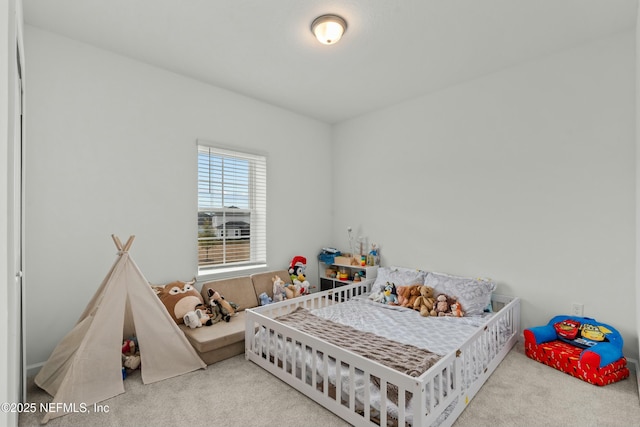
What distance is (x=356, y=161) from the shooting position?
430 cm

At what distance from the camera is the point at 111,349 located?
2.11 metres

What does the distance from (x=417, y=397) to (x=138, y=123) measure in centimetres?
304

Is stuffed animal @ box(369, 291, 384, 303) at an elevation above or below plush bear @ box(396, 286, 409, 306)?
below

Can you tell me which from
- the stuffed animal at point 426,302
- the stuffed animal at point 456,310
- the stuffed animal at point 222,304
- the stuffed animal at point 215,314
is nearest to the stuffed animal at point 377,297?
the stuffed animal at point 426,302

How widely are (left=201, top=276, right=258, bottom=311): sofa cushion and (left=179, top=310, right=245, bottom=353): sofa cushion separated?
36cm

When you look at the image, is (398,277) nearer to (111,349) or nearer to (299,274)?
(299,274)

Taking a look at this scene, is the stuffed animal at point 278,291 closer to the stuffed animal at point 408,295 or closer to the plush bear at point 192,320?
the plush bear at point 192,320

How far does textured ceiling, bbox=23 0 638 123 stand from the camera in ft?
6.95

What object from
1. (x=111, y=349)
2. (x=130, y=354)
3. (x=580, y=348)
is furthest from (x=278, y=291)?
(x=580, y=348)

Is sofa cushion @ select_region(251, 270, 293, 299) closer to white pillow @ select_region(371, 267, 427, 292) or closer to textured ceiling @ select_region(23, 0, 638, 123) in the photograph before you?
white pillow @ select_region(371, 267, 427, 292)

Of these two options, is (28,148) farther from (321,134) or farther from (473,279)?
(473,279)

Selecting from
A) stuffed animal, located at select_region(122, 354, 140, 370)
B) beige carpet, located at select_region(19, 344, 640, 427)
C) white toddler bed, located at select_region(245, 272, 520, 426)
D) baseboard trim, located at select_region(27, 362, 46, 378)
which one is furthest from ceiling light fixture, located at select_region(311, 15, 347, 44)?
baseboard trim, located at select_region(27, 362, 46, 378)

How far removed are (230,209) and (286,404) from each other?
2.15m

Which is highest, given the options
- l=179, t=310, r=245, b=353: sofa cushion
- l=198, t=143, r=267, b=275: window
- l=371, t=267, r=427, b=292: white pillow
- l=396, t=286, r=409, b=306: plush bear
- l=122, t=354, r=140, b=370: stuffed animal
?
l=198, t=143, r=267, b=275: window
